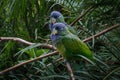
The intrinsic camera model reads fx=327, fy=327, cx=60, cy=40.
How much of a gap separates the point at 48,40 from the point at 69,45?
15.5 inches

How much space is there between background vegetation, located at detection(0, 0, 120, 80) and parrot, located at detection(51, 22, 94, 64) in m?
0.12

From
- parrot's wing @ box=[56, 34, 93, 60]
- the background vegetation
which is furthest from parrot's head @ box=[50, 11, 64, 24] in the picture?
parrot's wing @ box=[56, 34, 93, 60]

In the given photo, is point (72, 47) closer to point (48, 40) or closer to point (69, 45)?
point (69, 45)

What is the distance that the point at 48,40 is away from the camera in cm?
159

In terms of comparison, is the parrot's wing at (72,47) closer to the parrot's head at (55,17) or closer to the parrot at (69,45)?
the parrot at (69,45)

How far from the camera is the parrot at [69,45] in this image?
1.19m

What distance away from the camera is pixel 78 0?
4.95 feet

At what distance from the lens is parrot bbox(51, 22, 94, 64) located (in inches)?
46.8

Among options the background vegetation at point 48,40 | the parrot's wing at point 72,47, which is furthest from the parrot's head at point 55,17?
the parrot's wing at point 72,47

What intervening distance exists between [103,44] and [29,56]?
1.42 feet

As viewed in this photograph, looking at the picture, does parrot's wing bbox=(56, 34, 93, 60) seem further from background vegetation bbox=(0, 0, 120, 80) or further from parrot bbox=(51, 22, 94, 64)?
background vegetation bbox=(0, 0, 120, 80)

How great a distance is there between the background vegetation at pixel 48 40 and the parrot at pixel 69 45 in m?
0.12

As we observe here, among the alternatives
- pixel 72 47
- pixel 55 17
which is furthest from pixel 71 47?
pixel 55 17

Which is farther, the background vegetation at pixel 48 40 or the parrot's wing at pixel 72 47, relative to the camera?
the background vegetation at pixel 48 40
